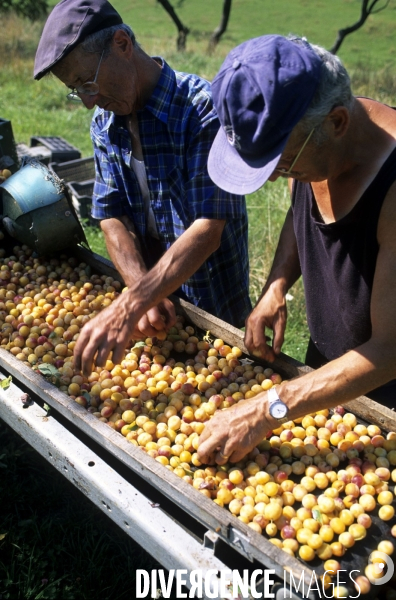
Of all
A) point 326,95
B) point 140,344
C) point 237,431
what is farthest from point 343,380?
point 140,344

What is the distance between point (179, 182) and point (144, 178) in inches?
8.4

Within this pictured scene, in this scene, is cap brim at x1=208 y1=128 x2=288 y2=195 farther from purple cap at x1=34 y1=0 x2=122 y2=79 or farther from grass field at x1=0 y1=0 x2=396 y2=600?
grass field at x1=0 y1=0 x2=396 y2=600

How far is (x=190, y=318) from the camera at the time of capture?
111 inches

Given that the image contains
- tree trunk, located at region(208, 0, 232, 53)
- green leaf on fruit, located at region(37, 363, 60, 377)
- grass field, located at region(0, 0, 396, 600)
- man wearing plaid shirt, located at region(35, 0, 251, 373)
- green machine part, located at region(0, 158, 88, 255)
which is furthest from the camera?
tree trunk, located at region(208, 0, 232, 53)

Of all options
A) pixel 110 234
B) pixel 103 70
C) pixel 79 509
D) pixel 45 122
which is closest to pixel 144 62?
pixel 103 70

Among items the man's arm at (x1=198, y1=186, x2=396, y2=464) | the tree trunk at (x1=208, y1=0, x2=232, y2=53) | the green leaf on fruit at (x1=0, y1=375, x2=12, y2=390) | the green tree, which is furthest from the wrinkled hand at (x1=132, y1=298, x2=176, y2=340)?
the green tree

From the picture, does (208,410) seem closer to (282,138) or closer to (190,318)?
(190,318)

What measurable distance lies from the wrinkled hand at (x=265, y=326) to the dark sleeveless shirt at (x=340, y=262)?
14 centimetres

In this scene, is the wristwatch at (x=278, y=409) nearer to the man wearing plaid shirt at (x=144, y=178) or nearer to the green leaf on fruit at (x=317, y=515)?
the green leaf on fruit at (x=317, y=515)

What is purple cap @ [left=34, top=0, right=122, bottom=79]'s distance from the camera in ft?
7.80

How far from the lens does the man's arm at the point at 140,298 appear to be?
2.30 m

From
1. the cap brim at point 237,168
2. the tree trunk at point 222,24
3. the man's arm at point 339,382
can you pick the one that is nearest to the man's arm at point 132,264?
the man's arm at point 339,382

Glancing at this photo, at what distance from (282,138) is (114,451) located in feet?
3.93

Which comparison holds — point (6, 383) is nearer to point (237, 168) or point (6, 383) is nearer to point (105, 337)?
point (105, 337)
